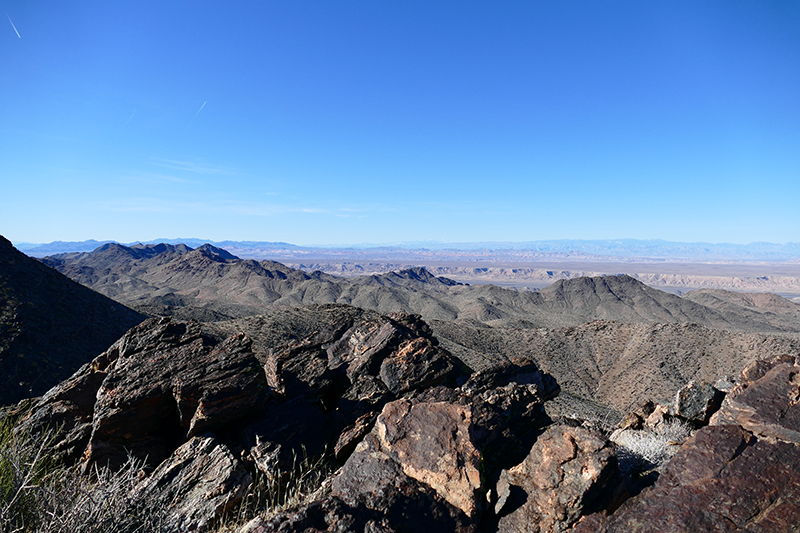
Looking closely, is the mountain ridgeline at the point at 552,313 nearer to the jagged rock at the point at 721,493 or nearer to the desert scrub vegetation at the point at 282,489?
the jagged rock at the point at 721,493

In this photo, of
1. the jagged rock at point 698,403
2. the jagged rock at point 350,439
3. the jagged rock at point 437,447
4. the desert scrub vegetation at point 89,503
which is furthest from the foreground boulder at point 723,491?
the desert scrub vegetation at point 89,503

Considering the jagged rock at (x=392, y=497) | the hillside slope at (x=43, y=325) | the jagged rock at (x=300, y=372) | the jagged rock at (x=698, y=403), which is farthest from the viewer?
the hillside slope at (x=43, y=325)

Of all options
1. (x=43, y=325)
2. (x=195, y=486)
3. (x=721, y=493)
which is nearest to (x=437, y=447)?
(x=721, y=493)

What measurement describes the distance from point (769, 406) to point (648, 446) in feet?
6.47

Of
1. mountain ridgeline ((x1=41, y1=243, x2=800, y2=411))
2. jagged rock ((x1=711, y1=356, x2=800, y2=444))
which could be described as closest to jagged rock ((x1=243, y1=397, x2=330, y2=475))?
jagged rock ((x1=711, y1=356, x2=800, y2=444))

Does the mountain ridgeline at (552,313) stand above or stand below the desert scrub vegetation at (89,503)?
below

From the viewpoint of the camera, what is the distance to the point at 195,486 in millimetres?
6000

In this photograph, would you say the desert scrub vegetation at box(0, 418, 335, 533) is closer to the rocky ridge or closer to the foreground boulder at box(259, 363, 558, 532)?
the rocky ridge

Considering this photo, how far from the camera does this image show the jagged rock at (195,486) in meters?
5.43

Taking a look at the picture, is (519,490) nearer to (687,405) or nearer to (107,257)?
(687,405)

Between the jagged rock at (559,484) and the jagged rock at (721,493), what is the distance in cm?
34

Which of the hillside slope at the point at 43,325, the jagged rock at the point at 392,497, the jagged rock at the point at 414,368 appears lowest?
the hillside slope at the point at 43,325

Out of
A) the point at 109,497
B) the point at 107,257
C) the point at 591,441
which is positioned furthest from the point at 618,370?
the point at 107,257

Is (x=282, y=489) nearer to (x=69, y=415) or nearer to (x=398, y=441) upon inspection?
(x=398, y=441)
